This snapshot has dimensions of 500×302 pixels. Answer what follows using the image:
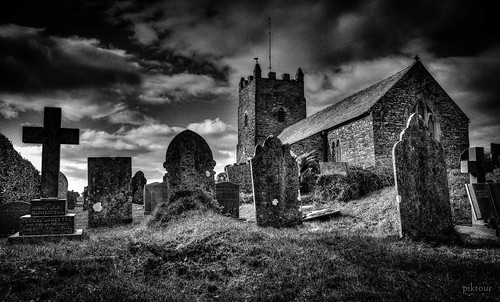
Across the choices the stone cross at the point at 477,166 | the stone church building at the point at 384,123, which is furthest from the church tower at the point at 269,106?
the stone cross at the point at 477,166

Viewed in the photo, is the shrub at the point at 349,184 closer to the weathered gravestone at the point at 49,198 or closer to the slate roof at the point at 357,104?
the slate roof at the point at 357,104

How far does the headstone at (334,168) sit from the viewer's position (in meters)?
13.6

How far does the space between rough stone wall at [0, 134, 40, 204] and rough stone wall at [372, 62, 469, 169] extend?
60.4 ft

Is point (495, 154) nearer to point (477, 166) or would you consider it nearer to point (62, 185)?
point (477, 166)

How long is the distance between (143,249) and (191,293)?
184 cm

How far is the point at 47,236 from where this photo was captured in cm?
730

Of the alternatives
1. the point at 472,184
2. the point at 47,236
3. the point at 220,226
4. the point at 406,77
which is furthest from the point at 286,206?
the point at 406,77

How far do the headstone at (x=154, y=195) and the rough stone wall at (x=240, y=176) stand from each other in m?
6.43

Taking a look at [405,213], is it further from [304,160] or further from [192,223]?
[304,160]

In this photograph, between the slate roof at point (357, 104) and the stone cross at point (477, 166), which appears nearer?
the stone cross at point (477, 166)

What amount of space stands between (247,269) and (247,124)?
34678 mm

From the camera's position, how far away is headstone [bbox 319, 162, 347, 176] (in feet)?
44.6

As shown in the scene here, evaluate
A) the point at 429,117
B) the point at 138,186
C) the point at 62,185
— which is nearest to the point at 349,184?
the point at 429,117

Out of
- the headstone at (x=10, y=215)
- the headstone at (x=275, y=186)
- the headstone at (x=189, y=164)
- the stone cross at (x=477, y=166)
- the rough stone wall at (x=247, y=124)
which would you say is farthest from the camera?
the rough stone wall at (x=247, y=124)
